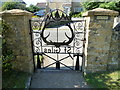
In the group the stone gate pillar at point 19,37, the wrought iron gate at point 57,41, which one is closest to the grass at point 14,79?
the stone gate pillar at point 19,37

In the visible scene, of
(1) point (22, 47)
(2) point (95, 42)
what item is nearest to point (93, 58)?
(2) point (95, 42)

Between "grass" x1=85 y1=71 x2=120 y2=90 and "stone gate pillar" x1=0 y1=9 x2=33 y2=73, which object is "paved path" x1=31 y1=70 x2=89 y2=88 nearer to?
"grass" x1=85 y1=71 x2=120 y2=90

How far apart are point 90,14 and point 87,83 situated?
2003 millimetres

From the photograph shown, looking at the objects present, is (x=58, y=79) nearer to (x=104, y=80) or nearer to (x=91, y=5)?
(x=104, y=80)

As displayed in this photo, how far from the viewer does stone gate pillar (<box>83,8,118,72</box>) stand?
2.89m

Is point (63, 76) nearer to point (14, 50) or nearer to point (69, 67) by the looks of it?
point (69, 67)

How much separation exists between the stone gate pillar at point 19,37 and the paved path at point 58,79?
1.38 feet

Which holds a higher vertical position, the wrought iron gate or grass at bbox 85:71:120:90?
the wrought iron gate

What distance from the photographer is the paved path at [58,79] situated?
124 inches

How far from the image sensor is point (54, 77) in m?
3.55

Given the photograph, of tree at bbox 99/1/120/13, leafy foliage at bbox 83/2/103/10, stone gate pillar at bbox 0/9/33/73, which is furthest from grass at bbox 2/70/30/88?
leafy foliage at bbox 83/2/103/10

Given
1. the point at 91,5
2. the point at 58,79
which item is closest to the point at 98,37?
the point at 58,79

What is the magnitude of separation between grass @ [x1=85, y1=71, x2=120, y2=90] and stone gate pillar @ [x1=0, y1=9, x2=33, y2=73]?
6.51 feet

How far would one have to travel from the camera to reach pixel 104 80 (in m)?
3.05
